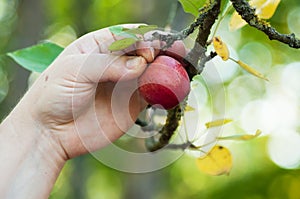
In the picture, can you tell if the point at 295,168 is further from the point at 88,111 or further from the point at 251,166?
the point at 88,111

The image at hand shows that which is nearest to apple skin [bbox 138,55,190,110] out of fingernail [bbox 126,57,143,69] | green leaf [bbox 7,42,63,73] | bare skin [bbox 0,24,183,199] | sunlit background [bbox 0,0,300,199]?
fingernail [bbox 126,57,143,69]

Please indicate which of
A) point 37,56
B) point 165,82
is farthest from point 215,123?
point 37,56

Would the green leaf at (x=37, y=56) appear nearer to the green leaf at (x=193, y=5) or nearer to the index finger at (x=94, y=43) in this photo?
the index finger at (x=94, y=43)

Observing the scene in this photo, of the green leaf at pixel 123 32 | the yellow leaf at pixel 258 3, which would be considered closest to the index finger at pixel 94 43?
the green leaf at pixel 123 32

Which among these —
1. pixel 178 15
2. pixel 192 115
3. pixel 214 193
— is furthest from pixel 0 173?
pixel 214 193

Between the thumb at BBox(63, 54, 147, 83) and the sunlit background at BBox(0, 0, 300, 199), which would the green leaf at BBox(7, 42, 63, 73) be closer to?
the thumb at BBox(63, 54, 147, 83)

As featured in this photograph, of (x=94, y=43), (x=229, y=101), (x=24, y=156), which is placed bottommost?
(x=229, y=101)

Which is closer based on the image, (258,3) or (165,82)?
(165,82)

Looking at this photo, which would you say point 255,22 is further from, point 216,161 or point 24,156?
point 24,156
